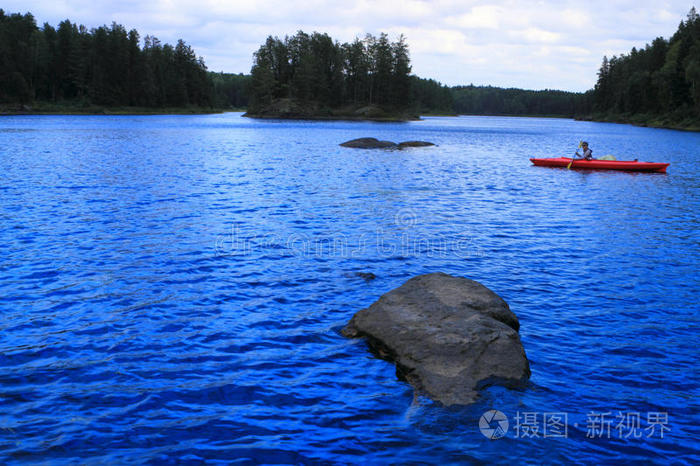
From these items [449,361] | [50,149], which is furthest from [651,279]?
[50,149]

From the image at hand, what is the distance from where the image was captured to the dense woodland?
133 metres

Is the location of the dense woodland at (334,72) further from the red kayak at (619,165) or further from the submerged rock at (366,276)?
the submerged rock at (366,276)

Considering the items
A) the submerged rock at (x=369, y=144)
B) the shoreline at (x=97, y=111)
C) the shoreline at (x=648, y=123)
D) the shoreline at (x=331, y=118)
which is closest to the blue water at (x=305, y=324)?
the submerged rock at (x=369, y=144)

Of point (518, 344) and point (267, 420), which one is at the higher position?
point (518, 344)

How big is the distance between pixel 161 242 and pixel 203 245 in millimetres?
1201

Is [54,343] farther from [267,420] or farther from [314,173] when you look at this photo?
[314,173]

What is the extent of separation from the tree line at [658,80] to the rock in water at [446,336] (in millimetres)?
101689

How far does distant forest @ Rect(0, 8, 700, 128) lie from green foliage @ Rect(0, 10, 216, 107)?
232 mm

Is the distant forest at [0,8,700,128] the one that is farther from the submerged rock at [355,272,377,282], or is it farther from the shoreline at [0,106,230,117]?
the submerged rock at [355,272,377,282]

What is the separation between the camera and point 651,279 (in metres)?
12.5

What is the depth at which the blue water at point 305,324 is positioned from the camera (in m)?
6.06

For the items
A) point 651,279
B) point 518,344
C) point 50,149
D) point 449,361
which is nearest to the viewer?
point 449,361
